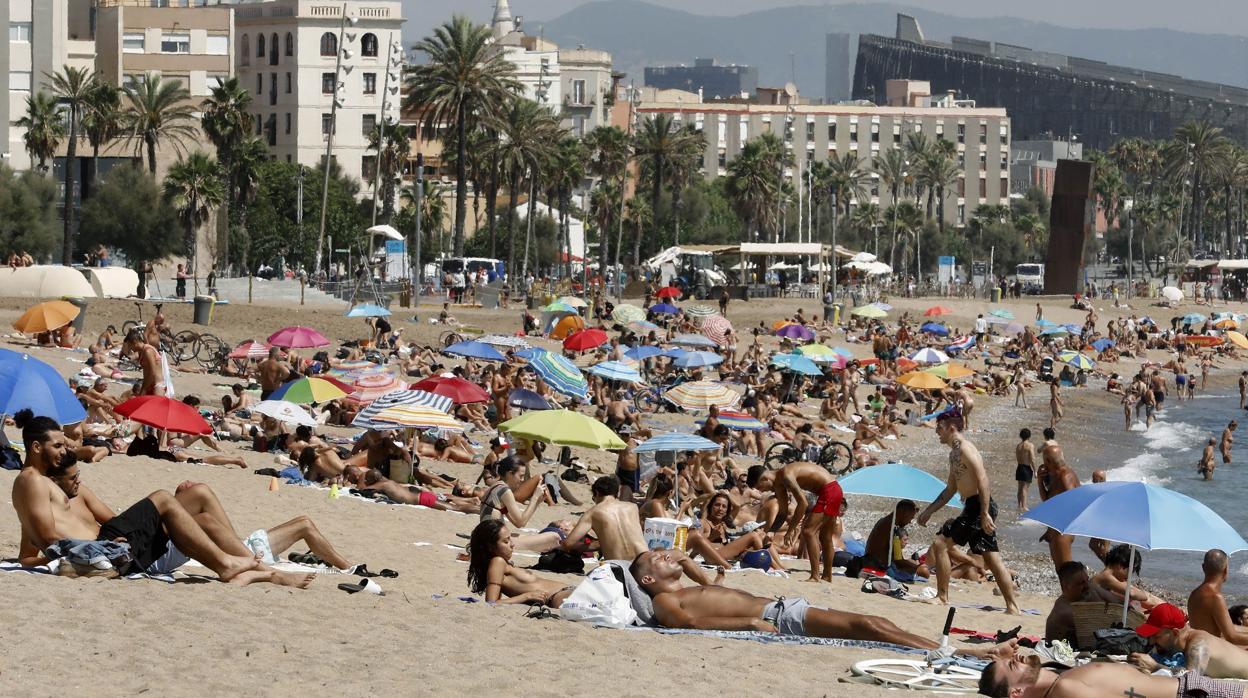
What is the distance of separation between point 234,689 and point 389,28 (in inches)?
3259

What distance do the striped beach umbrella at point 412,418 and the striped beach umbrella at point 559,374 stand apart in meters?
7.78

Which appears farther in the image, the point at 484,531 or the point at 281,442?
the point at 281,442

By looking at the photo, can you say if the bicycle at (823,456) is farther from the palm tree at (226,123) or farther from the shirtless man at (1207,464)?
the palm tree at (226,123)

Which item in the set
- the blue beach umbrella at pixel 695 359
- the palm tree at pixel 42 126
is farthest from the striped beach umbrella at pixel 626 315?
the palm tree at pixel 42 126

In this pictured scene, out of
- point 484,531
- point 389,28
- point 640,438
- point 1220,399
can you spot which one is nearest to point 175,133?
point 389,28

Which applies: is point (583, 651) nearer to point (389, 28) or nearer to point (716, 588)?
point (716, 588)

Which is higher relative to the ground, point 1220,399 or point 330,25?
point 330,25

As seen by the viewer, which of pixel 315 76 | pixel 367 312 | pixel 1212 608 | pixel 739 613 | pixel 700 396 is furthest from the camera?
pixel 315 76

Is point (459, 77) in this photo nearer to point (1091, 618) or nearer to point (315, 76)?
point (315, 76)

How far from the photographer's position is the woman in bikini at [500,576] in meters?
10.7

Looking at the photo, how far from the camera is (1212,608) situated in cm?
1066

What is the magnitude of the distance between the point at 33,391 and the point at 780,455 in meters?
12.4

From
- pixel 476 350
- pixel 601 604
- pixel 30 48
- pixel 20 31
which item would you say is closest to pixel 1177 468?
pixel 476 350

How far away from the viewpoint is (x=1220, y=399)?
5044cm
